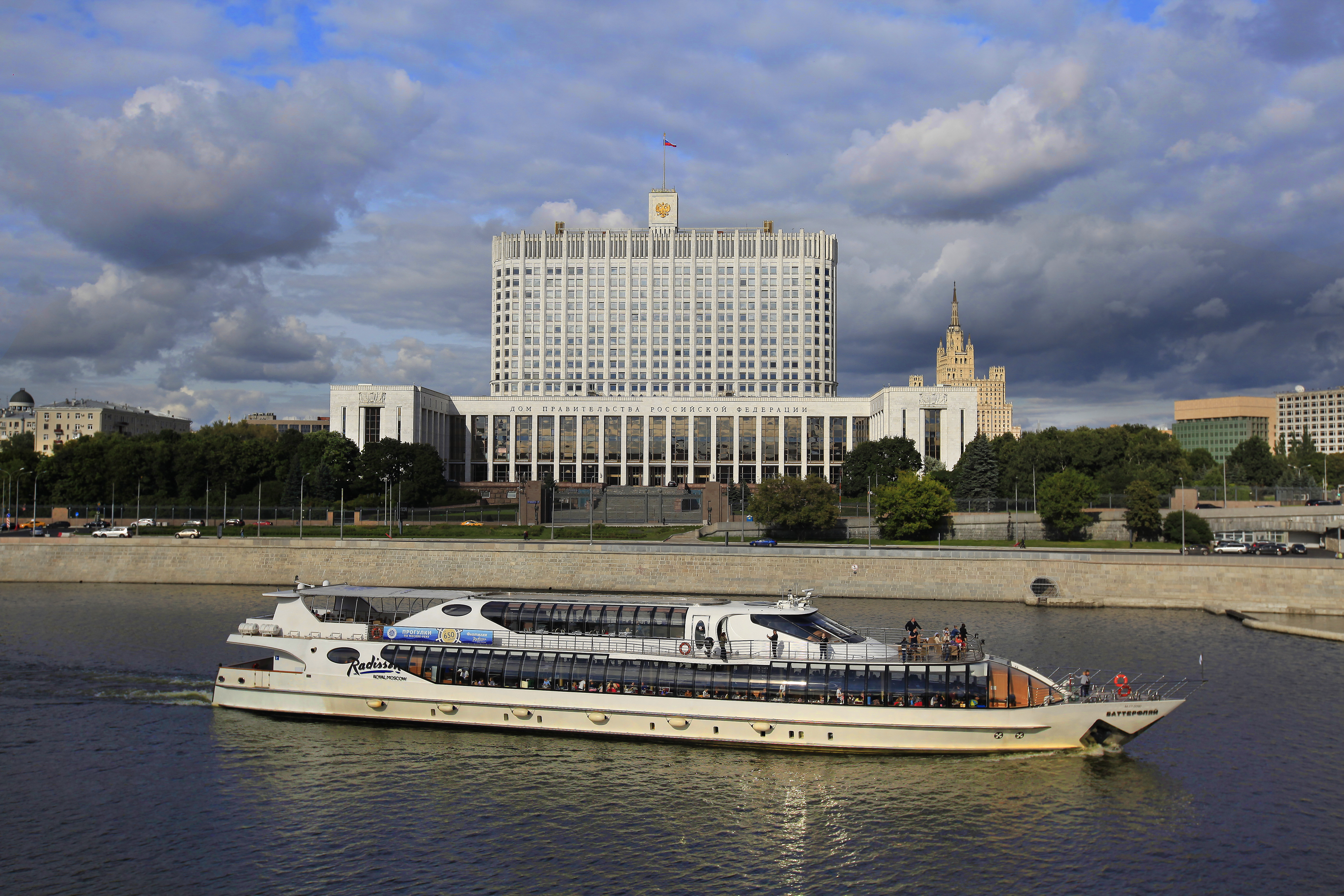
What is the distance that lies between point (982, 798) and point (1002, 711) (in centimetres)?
434

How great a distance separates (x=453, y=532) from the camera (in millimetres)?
88688

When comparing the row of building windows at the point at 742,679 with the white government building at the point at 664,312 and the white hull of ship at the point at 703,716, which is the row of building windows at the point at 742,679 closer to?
the white hull of ship at the point at 703,716

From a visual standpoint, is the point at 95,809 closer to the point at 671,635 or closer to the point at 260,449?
the point at 671,635

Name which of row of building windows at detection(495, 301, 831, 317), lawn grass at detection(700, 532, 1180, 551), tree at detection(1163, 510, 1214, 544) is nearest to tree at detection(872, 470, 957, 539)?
lawn grass at detection(700, 532, 1180, 551)

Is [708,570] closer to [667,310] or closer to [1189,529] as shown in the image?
[1189,529]

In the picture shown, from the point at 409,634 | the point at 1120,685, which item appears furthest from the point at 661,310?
the point at 1120,685

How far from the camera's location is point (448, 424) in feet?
538

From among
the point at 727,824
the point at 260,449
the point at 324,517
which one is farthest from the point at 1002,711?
the point at 260,449

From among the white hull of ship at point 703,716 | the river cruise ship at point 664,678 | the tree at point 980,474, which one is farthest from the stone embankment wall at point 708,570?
the white hull of ship at point 703,716

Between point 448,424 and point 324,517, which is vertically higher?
point 448,424

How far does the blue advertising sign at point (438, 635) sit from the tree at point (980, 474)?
264ft

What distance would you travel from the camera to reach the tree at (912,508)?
86.4 meters

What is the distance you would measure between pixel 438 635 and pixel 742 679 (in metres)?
12.9

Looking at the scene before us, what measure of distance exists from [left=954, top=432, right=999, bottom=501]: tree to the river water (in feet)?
223
